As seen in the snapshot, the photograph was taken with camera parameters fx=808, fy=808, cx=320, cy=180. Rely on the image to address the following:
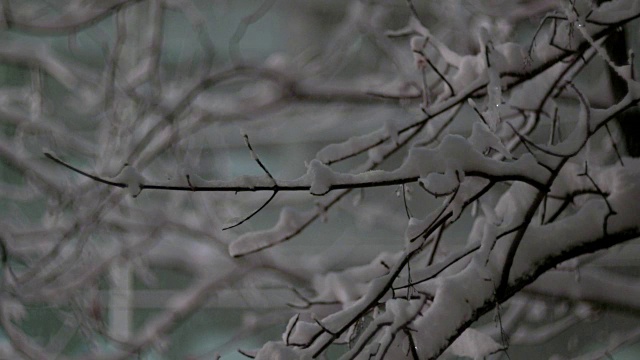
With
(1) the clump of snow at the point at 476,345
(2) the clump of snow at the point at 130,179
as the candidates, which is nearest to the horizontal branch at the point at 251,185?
(2) the clump of snow at the point at 130,179

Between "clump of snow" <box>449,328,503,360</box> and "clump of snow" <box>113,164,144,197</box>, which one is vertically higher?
"clump of snow" <box>113,164,144,197</box>

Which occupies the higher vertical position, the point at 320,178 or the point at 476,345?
the point at 320,178

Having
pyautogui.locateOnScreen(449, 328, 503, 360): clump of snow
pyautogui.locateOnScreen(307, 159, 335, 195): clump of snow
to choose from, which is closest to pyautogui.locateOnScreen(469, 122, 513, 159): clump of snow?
pyautogui.locateOnScreen(307, 159, 335, 195): clump of snow

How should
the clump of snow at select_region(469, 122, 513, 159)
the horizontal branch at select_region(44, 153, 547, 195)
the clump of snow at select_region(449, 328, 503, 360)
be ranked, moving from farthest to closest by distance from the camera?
the clump of snow at select_region(449, 328, 503, 360)
the clump of snow at select_region(469, 122, 513, 159)
the horizontal branch at select_region(44, 153, 547, 195)

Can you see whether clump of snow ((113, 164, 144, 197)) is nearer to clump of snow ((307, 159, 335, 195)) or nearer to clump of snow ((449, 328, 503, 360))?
clump of snow ((307, 159, 335, 195))

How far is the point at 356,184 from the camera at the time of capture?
1.70m

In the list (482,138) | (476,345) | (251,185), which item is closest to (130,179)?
(251,185)

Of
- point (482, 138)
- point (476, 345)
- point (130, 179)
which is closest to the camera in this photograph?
point (130, 179)

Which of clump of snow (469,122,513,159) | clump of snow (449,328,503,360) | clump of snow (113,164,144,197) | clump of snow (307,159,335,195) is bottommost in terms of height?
clump of snow (449,328,503,360)

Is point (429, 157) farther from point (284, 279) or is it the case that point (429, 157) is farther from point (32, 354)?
point (32, 354)

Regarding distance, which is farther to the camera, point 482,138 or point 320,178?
point 482,138

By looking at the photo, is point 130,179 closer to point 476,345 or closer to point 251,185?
point 251,185

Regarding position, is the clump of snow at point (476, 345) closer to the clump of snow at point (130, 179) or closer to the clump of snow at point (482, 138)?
the clump of snow at point (482, 138)

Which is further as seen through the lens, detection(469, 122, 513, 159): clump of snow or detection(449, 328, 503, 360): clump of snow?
detection(449, 328, 503, 360): clump of snow
